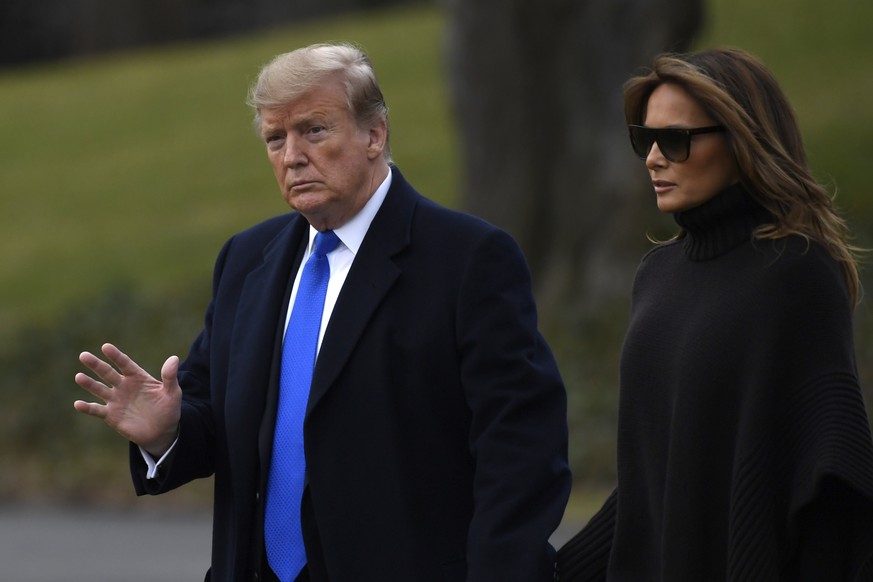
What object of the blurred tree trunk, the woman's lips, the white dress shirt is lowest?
the blurred tree trunk

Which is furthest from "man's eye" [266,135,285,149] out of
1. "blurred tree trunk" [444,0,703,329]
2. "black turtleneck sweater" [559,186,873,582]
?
"blurred tree trunk" [444,0,703,329]

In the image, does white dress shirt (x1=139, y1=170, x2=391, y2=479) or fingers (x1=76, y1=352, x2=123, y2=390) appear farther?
white dress shirt (x1=139, y1=170, x2=391, y2=479)

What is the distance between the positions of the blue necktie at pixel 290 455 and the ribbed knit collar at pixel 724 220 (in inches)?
37.5

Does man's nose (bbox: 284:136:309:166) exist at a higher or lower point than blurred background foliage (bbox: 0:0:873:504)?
higher

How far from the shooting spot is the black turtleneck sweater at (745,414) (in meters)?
3.53

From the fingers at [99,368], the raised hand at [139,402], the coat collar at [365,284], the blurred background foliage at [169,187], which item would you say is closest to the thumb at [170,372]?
the raised hand at [139,402]

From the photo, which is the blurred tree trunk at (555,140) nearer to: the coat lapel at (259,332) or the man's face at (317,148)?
the coat lapel at (259,332)

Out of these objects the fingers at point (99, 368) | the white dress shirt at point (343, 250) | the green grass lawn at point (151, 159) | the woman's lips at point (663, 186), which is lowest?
the green grass lawn at point (151, 159)

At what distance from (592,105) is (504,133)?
2.47 feet

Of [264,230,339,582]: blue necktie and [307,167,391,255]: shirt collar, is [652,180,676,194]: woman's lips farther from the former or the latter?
[264,230,339,582]: blue necktie

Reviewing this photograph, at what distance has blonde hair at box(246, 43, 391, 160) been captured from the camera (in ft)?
13.3

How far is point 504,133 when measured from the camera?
1370 centimetres

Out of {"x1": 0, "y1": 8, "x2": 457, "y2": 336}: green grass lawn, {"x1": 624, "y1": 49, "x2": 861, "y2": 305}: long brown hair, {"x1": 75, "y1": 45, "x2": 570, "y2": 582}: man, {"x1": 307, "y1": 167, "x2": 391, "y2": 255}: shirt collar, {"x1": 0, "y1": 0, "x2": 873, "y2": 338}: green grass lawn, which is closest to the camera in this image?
{"x1": 624, "y1": 49, "x2": 861, "y2": 305}: long brown hair

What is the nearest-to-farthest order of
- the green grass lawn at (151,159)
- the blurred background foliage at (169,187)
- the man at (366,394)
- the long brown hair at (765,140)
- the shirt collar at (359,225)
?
the long brown hair at (765,140)
the man at (366,394)
the shirt collar at (359,225)
the blurred background foliage at (169,187)
the green grass lawn at (151,159)
